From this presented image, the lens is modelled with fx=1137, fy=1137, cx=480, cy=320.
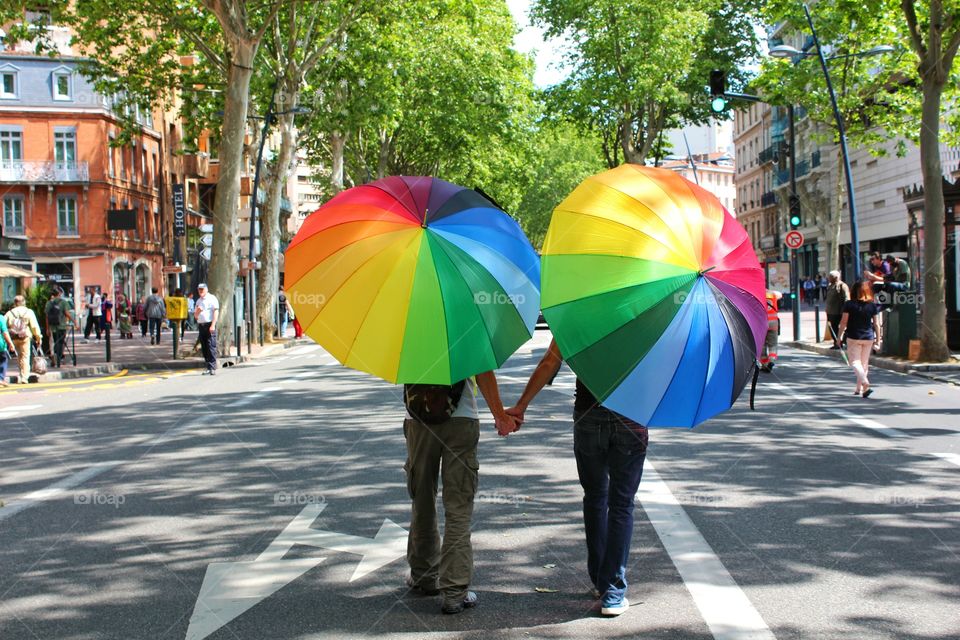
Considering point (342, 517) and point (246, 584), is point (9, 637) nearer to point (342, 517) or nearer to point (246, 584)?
point (246, 584)

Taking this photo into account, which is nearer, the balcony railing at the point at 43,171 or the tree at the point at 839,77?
the tree at the point at 839,77

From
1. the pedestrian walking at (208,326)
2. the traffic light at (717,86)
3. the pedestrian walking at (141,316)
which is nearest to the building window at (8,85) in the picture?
the pedestrian walking at (141,316)

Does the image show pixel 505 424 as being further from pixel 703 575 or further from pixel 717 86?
pixel 717 86

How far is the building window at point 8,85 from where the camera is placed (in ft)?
182

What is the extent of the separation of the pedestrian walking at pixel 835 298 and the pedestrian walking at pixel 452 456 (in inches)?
752

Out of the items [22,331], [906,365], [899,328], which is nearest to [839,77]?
[899,328]

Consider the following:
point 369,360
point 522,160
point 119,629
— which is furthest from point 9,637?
point 522,160

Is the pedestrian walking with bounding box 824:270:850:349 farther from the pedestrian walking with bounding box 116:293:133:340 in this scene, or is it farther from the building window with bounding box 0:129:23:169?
the building window with bounding box 0:129:23:169

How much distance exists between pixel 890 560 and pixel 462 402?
2.70m

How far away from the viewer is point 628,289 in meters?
4.49

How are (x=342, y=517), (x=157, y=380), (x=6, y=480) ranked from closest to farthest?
(x=342, y=517), (x=6, y=480), (x=157, y=380)

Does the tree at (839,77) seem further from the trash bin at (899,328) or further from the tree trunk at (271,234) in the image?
the tree trunk at (271,234)

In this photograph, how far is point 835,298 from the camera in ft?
78.7

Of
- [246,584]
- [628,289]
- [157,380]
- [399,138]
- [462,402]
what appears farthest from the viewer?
[399,138]
